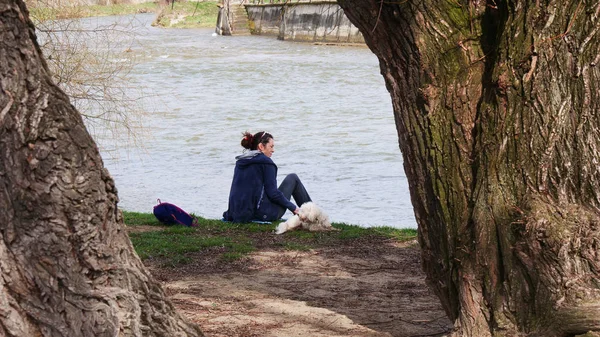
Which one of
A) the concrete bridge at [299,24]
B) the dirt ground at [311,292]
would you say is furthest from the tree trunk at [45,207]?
the concrete bridge at [299,24]

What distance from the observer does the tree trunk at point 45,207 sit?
2863 mm

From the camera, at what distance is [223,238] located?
28.4 feet

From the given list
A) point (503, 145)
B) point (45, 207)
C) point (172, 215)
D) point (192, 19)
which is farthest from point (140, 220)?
point (192, 19)

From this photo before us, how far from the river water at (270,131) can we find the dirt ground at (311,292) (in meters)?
3.68

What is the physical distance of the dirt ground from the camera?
542cm

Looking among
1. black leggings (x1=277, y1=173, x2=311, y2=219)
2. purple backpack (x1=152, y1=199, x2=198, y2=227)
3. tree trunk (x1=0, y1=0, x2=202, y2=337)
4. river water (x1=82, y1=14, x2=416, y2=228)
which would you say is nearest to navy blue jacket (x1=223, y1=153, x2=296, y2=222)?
black leggings (x1=277, y1=173, x2=311, y2=219)

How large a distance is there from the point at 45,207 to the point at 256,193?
22.4 ft

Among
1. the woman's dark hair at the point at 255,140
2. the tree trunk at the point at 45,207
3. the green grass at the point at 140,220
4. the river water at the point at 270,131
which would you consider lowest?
the river water at the point at 270,131

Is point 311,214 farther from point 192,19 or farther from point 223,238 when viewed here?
point 192,19

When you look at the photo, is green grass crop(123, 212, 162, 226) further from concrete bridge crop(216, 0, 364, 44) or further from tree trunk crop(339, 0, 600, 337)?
concrete bridge crop(216, 0, 364, 44)

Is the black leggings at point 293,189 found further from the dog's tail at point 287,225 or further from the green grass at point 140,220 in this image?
the green grass at point 140,220

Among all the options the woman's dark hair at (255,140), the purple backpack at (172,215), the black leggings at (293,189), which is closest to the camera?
the purple backpack at (172,215)

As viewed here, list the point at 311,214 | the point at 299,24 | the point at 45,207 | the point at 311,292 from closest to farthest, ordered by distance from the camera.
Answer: the point at 45,207, the point at 311,292, the point at 311,214, the point at 299,24

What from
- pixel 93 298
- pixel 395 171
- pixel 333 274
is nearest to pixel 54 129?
pixel 93 298
